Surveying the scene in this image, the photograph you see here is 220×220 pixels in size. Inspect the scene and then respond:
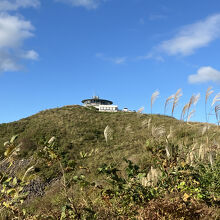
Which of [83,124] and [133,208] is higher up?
[83,124]

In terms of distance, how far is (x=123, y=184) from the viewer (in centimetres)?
405

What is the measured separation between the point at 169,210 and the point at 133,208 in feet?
2.51

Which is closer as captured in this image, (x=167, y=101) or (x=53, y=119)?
(x=167, y=101)

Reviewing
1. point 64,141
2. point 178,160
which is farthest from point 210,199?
point 64,141

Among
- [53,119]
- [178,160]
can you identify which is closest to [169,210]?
[178,160]

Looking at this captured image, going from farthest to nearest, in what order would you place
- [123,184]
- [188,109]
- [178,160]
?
[188,109] < [178,160] < [123,184]

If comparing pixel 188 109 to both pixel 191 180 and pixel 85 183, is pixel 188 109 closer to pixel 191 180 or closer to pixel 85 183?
pixel 191 180

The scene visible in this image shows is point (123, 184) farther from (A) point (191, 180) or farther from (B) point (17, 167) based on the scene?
(B) point (17, 167)

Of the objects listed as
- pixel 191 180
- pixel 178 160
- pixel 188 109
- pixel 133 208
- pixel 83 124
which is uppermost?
pixel 83 124

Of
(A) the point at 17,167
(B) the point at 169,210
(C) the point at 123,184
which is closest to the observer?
(B) the point at 169,210

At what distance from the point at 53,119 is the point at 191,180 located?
24297 millimetres

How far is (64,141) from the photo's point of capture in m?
19.6

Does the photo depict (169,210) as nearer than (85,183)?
Yes

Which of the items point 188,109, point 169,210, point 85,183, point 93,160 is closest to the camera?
point 169,210
